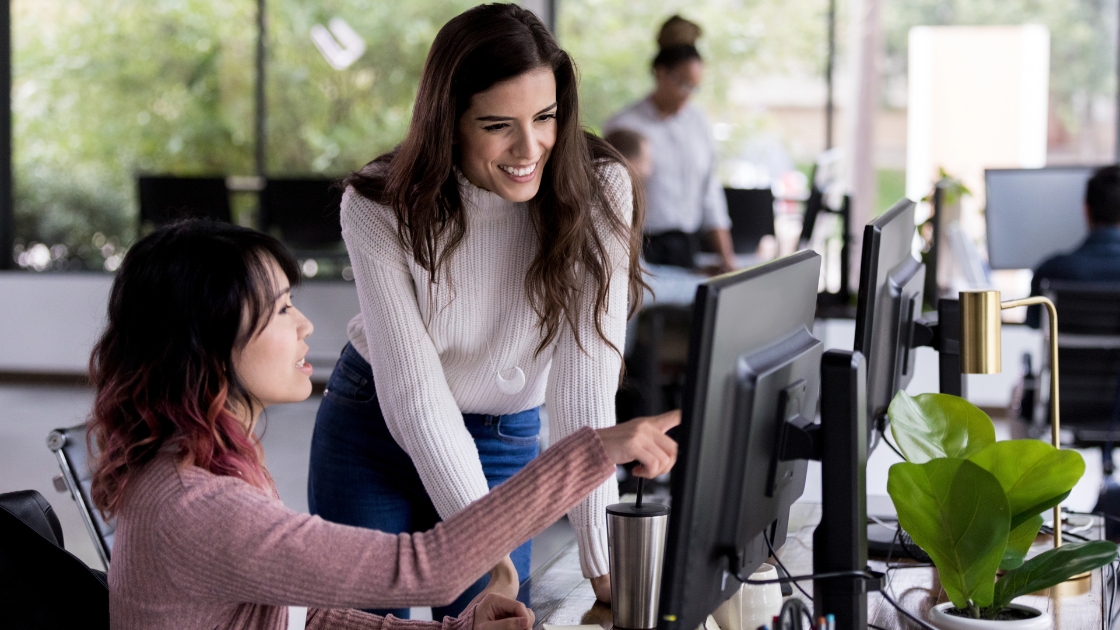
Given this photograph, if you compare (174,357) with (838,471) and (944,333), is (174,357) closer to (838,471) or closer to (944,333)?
(838,471)

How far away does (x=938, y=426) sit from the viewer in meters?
1.21

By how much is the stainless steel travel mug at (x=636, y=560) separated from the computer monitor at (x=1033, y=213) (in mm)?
3438

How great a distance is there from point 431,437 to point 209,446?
363mm

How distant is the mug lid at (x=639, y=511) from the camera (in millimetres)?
1182

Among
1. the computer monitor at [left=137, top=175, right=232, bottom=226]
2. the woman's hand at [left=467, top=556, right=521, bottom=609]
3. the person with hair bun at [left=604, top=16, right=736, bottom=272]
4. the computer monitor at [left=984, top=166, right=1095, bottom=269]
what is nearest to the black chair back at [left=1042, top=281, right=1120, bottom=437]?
the computer monitor at [left=984, top=166, right=1095, bottom=269]

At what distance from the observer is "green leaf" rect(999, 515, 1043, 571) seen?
121cm

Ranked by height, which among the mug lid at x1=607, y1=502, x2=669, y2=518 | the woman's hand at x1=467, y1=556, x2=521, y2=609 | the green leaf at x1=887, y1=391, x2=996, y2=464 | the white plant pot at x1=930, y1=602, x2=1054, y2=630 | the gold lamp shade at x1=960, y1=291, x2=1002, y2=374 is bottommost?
the white plant pot at x1=930, y1=602, x2=1054, y2=630

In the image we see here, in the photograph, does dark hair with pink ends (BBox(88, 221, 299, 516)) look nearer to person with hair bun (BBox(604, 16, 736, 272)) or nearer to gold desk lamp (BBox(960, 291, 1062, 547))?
gold desk lamp (BBox(960, 291, 1062, 547))

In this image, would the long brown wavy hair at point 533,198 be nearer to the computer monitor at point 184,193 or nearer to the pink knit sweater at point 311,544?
the pink knit sweater at point 311,544

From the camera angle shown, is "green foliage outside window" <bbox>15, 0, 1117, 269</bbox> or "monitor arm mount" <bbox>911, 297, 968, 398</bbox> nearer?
"monitor arm mount" <bbox>911, 297, 968, 398</bbox>

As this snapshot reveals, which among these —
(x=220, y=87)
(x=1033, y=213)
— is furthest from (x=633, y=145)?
(x=220, y=87)

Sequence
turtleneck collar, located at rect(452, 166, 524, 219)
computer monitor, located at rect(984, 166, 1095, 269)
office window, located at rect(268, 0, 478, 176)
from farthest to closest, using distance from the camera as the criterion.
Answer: office window, located at rect(268, 0, 478, 176) < computer monitor, located at rect(984, 166, 1095, 269) < turtleneck collar, located at rect(452, 166, 524, 219)

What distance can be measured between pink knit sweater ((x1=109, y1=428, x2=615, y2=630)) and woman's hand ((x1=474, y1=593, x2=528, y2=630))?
5.9 inches

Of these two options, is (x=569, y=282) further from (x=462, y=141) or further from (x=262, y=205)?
(x=262, y=205)
